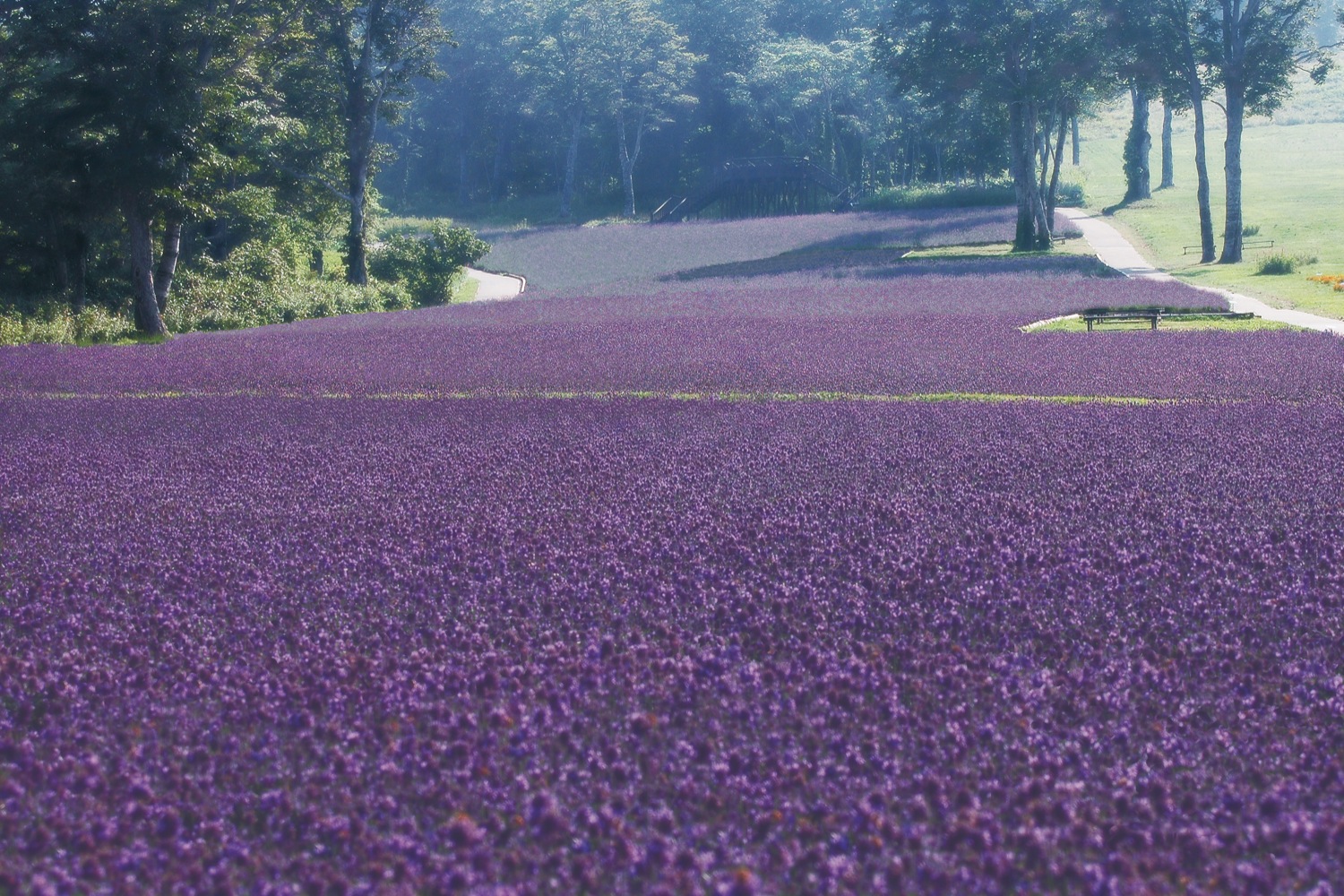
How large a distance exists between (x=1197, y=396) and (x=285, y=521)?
33.1 feet

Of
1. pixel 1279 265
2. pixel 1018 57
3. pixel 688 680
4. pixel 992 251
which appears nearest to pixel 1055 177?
pixel 992 251

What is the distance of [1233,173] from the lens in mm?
35562

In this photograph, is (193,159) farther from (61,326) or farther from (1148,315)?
(1148,315)

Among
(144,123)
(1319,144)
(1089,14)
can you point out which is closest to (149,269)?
(144,123)

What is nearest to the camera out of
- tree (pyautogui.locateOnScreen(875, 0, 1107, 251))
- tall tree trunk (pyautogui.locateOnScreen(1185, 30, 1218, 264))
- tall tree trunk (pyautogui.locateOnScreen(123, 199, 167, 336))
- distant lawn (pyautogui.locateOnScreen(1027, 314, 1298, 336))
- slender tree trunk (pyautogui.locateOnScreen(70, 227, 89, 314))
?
distant lawn (pyautogui.locateOnScreen(1027, 314, 1298, 336))

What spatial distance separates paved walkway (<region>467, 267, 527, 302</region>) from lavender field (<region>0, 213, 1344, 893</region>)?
28.7 metres

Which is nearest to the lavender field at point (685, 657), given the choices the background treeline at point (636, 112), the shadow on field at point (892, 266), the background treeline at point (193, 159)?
the background treeline at point (193, 159)

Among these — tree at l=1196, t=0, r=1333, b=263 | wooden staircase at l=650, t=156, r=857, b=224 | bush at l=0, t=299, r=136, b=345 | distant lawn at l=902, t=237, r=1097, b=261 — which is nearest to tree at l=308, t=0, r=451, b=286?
bush at l=0, t=299, r=136, b=345

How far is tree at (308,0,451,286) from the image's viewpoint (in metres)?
39.9

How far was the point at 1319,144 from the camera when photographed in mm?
88562

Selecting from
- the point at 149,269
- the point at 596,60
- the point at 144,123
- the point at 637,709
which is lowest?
the point at 637,709

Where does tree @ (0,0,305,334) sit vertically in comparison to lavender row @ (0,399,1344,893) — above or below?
above

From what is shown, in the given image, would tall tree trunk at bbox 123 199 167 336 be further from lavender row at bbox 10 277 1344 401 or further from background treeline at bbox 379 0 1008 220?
background treeline at bbox 379 0 1008 220

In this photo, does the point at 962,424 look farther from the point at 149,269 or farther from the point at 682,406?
the point at 149,269
